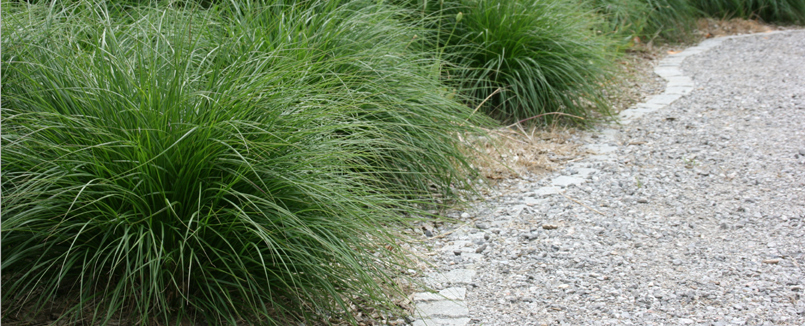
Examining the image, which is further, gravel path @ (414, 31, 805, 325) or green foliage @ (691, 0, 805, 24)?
green foliage @ (691, 0, 805, 24)

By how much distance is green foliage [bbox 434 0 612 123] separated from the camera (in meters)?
4.50

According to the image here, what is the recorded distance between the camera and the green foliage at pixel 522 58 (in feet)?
14.8

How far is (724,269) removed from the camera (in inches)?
104

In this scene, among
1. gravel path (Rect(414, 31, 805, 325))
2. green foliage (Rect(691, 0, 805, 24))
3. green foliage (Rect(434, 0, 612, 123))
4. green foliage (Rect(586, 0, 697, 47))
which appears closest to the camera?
gravel path (Rect(414, 31, 805, 325))

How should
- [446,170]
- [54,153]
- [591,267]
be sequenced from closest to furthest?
[54,153] → [591,267] → [446,170]

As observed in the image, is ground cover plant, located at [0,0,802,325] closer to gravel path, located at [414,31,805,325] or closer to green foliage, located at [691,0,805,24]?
gravel path, located at [414,31,805,325]

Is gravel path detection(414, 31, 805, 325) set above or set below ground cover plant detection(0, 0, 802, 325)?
below

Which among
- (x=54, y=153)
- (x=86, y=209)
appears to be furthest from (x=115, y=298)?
(x=54, y=153)

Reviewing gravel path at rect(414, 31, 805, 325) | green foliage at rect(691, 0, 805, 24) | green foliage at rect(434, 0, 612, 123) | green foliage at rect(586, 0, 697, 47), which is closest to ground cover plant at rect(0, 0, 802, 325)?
gravel path at rect(414, 31, 805, 325)

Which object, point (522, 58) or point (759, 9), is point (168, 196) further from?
point (759, 9)

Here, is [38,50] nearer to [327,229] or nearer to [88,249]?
[88,249]

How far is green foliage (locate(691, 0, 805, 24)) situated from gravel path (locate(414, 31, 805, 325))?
12.3ft

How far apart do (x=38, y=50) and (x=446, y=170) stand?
1938 millimetres

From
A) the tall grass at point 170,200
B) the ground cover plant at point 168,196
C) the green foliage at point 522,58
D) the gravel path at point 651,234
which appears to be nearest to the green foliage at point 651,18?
the green foliage at point 522,58
